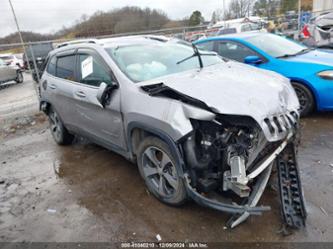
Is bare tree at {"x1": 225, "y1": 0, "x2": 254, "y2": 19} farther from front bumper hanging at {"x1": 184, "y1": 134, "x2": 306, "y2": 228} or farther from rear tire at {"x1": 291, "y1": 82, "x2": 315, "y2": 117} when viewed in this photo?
front bumper hanging at {"x1": 184, "y1": 134, "x2": 306, "y2": 228}

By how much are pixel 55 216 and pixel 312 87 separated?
447 centimetres

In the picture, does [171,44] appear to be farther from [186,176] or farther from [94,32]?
[94,32]

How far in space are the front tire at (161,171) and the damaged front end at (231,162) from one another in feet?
0.83

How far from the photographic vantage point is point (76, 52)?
4.30 m

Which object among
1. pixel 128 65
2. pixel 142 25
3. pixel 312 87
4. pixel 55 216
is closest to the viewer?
pixel 55 216

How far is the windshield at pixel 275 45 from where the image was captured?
220 inches

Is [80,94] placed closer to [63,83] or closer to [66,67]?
[63,83]

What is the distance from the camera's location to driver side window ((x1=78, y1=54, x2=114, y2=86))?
11.7 feet

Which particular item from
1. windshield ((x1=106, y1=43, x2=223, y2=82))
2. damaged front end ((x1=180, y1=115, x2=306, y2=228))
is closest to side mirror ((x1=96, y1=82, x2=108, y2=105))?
windshield ((x1=106, y1=43, x2=223, y2=82))

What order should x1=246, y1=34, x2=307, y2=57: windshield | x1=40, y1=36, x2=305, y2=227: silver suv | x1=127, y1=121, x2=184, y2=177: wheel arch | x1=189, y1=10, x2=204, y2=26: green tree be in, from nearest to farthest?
x1=40, y1=36, x2=305, y2=227: silver suv < x1=127, y1=121, x2=184, y2=177: wheel arch < x1=246, y1=34, x2=307, y2=57: windshield < x1=189, y1=10, x2=204, y2=26: green tree

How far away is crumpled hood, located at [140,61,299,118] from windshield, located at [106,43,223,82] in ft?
0.67

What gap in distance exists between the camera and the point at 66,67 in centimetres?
454

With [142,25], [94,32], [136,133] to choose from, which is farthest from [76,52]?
[142,25]

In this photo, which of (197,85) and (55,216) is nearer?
(197,85)
